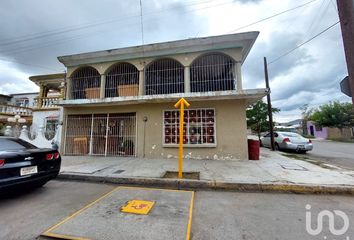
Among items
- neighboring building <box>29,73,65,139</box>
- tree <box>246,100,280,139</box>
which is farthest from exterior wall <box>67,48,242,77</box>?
tree <box>246,100,280,139</box>

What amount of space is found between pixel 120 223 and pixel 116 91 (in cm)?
778

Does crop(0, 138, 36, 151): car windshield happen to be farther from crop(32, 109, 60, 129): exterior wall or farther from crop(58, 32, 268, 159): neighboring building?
crop(32, 109, 60, 129): exterior wall

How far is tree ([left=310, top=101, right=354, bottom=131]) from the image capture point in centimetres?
2416

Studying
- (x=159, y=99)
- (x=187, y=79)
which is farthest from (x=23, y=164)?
(x=187, y=79)

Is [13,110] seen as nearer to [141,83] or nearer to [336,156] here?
[141,83]

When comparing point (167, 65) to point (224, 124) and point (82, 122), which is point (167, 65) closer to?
point (224, 124)

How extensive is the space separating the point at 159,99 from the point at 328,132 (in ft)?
117

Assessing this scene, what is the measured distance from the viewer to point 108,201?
366 centimetres

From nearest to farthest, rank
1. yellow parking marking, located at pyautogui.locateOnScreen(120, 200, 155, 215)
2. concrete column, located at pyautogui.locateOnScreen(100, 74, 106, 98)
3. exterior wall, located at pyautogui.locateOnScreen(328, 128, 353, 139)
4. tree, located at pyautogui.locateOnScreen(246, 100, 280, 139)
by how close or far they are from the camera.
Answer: yellow parking marking, located at pyautogui.locateOnScreen(120, 200, 155, 215) → concrete column, located at pyautogui.locateOnScreen(100, 74, 106, 98) → tree, located at pyautogui.locateOnScreen(246, 100, 280, 139) → exterior wall, located at pyautogui.locateOnScreen(328, 128, 353, 139)

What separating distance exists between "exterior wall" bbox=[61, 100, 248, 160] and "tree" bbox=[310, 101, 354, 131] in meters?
27.0

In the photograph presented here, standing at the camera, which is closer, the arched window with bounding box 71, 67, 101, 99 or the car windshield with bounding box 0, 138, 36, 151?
the car windshield with bounding box 0, 138, 36, 151

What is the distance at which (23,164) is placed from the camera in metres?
3.67

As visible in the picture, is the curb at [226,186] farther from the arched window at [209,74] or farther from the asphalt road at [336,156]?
the arched window at [209,74]

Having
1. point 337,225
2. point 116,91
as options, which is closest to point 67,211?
point 337,225
